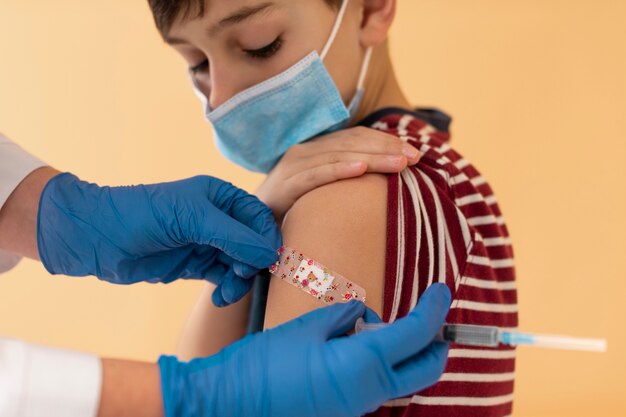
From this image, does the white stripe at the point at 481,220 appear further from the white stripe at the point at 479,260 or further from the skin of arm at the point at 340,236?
the skin of arm at the point at 340,236

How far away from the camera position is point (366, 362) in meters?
0.99

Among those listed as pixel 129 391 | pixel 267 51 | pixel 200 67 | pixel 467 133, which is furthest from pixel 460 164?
pixel 467 133

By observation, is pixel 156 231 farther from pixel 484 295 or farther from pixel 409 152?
pixel 484 295

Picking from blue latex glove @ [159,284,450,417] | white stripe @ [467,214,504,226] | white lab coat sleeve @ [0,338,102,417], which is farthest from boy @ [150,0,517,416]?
white lab coat sleeve @ [0,338,102,417]

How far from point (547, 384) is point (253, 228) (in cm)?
172

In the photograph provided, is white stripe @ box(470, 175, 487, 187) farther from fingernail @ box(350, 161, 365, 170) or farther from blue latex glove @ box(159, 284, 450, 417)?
blue latex glove @ box(159, 284, 450, 417)

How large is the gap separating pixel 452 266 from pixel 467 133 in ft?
5.04

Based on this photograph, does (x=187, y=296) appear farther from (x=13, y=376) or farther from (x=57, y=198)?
(x=13, y=376)

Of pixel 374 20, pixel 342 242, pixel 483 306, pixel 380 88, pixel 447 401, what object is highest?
pixel 374 20

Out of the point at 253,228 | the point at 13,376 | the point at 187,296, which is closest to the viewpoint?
the point at 13,376

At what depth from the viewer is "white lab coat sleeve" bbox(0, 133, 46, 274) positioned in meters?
1.38

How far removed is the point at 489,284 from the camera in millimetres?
1299

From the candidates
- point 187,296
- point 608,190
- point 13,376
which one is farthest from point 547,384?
point 13,376

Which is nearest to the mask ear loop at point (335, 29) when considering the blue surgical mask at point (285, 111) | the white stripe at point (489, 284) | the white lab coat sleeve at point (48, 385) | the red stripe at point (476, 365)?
the blue surgical mask at point (285, 111)
